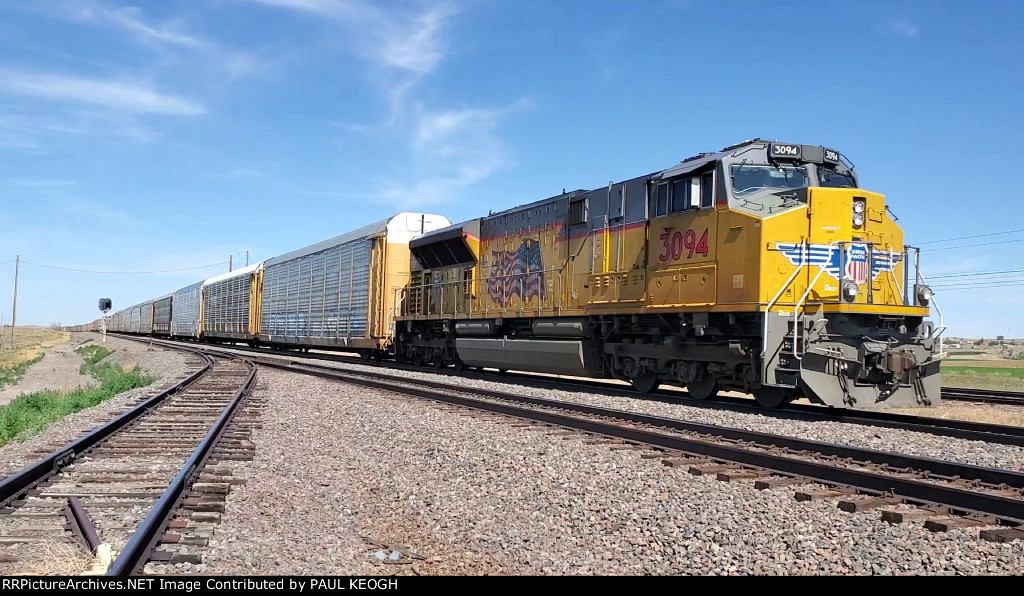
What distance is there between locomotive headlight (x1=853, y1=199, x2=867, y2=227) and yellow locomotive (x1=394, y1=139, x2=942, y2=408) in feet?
0.07

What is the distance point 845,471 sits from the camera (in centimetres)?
568

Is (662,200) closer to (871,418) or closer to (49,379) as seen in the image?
(871,418)

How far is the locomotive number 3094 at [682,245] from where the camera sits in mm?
11055

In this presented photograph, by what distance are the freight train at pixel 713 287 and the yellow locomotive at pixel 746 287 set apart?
2 centimetres

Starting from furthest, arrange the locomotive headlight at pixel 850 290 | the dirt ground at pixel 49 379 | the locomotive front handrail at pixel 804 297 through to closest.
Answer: the dirt ground at pixel 49 379 → the locomotive headlight at pixel 850 290 → the locomotive front handrail at pixel 804 297

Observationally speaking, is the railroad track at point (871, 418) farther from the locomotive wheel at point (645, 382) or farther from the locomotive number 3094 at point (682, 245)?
the locomotive number 3094 at point (682, 245)

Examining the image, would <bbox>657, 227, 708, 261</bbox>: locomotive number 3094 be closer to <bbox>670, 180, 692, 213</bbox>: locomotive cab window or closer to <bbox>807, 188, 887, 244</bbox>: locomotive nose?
<bbox>670, 180, 692, 213</bbox>: locomotive cab window

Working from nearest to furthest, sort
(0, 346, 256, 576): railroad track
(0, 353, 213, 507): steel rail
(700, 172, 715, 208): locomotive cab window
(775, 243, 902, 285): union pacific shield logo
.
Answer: (0, 346, 256, 576): railroad track
(0, 353, 213, 507): steel rail
(775, 243, 902, 285): union pacific shield logo
(700, 172, 715, 208): locomotive cab window

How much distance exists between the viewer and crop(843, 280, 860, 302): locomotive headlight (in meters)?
9.63

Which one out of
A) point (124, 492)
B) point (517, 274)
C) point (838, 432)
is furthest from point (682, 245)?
point (124, 492)

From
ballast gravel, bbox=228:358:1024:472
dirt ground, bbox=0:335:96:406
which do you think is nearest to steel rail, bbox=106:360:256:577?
ballast gravel, bbox=228:358:1024:472

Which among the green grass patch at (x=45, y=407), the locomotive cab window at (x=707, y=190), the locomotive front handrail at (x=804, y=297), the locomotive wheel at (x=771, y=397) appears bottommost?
the green grass patch at (x=45, y=407)

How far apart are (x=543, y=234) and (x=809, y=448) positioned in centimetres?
907

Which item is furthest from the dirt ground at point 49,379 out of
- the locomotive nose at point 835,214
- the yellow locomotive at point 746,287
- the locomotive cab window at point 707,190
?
the locomotive nose at point 835,214
